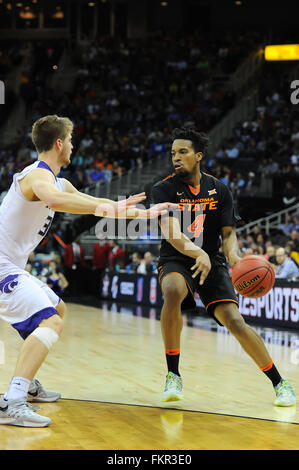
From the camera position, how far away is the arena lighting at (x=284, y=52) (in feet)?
87.2

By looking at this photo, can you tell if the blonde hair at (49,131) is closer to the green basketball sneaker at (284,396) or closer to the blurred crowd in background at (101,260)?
the green basketball sneaker at (284,396)

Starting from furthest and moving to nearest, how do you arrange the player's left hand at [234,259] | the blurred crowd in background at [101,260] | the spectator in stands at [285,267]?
the blurred crowd in background at [101,260], the spectator in stands at [285,267], the player's left hand at [234,259]

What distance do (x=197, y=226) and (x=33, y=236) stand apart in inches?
59.3

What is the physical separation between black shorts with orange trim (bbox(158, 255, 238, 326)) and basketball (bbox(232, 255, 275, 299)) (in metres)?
0.15

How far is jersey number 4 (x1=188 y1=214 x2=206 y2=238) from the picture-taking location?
6.07 meters

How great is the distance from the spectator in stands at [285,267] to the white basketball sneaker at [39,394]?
776 centimetres

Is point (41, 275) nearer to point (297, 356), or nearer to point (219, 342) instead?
Answer: point (219, 342)

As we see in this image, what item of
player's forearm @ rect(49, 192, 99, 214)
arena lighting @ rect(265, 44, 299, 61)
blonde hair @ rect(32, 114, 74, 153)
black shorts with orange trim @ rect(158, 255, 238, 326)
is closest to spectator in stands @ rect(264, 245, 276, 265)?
black shorts with orange trim @ rect(158, 255, 238, 326)

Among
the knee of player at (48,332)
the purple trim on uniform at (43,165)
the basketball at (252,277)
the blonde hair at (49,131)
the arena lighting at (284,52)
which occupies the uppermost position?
the arena lighting at (284,52)

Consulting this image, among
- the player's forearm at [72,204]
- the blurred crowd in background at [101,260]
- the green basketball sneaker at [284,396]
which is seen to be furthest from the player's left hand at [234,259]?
the blurred crowd in background at [101,260]

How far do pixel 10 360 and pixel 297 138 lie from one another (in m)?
15.5

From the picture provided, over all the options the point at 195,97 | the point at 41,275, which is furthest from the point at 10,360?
the point at 195,97

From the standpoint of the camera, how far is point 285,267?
1323cm

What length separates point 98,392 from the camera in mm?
6316
